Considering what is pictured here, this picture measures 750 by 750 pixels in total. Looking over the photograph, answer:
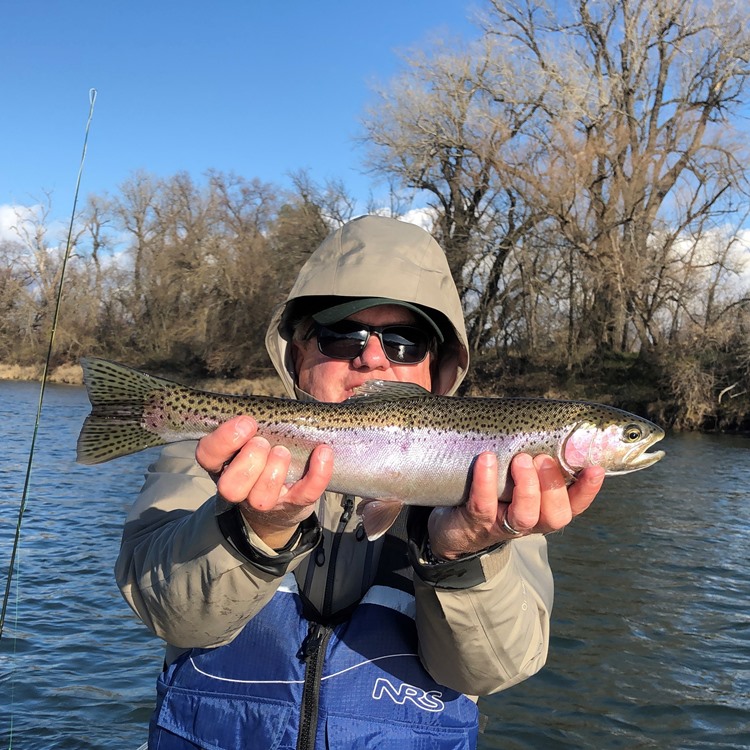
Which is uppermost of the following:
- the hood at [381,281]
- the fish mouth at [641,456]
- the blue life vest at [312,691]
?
the hood at [381,281]

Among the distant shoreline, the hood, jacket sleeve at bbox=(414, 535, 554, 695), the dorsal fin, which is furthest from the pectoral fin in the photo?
the distant shoreline

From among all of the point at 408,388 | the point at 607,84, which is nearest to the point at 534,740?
the point at 408,388

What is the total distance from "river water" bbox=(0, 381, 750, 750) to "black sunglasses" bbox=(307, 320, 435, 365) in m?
3.59

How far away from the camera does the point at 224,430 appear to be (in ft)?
7.32

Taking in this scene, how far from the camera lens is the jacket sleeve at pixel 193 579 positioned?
226cm

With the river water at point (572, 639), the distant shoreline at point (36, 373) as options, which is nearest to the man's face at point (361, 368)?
the river water at point (572, 639)

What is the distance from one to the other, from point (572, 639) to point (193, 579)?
594 cm

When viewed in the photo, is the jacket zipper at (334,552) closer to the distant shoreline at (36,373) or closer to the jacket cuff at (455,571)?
the jacket cuff at (455,571)

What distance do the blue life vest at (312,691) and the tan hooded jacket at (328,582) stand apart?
9cm

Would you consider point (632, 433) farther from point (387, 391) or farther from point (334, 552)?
point (334, 552)

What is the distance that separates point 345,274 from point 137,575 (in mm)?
1503

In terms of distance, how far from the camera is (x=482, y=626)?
2295 mm

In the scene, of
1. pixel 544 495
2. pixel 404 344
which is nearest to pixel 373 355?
pixel 404 344

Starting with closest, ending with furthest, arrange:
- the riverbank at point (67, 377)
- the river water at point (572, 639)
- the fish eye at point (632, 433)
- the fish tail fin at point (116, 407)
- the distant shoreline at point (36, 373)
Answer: the fish tail fin at point (116, 407)
the fish eye at point (632, 433)
the river water at point (572, 639)
the riverbank at point (67, 377)
the distant shoreline at point (36, 373)
